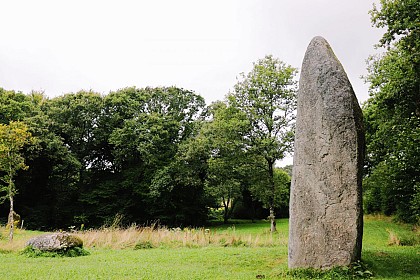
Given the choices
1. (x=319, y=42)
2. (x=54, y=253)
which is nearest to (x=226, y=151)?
(x=54, y=253)

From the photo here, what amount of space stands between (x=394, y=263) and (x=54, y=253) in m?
11.1

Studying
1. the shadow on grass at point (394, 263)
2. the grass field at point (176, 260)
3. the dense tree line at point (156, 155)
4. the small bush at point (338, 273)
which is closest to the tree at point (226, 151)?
the dense tree line at point (156, 155)

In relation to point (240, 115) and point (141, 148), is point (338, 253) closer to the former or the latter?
point (240, 115)

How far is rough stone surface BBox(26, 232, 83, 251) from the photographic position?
13750 mm

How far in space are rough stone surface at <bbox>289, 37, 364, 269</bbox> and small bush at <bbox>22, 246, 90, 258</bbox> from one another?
26.8 feet

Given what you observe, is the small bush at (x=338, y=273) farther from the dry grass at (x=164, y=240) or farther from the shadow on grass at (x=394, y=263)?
the dry grass at (x=164, y=240)

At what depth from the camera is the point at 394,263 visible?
35.1 feet

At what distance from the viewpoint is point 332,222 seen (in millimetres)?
9180

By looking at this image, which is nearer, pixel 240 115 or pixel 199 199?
pixel 240 115

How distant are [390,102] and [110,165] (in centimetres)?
3017

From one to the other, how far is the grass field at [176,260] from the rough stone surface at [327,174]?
65cm

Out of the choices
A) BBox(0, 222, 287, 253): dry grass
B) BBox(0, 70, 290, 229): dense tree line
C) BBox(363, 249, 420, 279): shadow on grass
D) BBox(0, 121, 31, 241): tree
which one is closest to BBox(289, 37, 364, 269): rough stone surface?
BBox(363, 249, 420, 279): shadow on grass

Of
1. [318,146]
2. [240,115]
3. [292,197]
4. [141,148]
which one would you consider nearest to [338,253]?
[292,197]

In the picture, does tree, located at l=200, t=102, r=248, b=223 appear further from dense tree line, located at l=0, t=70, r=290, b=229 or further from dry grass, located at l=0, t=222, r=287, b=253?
dry grass, located at l=0, t=222, r=287, b=253
